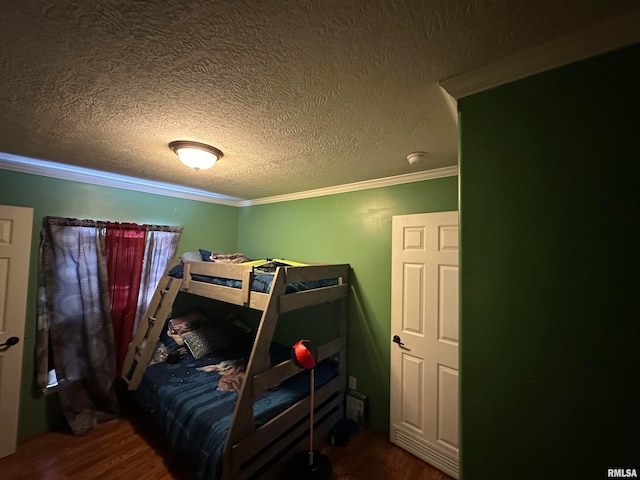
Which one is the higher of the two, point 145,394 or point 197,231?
point 197,231

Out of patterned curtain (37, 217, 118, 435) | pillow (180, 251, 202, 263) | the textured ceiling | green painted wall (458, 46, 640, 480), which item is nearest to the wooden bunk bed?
patterned curtain (37, 217, 118, 435)

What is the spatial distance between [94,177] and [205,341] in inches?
77.5

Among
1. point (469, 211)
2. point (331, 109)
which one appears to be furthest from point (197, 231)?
point (469, 211)

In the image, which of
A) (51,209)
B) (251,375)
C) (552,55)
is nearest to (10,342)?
(51,209)

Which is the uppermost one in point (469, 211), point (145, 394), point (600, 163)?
point (600, 163)

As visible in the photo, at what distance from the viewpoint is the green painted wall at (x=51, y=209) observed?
6.68 ft

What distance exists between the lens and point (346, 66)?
2.91 feet

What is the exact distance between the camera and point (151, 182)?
267 centimetres

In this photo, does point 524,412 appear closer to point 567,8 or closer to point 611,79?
point 611,79

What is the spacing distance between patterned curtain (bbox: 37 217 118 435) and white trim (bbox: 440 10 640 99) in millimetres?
3059

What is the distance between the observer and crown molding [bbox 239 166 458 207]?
6.68ft

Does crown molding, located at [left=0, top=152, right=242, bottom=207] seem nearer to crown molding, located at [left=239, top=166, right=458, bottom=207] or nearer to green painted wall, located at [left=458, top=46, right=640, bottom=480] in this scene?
crown molding, located at [left=239, top=166, right=458, bottom=207]

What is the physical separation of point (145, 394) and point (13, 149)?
2119 millimetres

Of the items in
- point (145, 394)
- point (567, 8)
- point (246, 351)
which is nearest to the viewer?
point (567, 8)
